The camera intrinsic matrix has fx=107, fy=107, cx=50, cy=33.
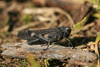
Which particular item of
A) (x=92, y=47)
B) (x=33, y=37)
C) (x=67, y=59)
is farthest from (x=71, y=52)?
(x=33, y=37)

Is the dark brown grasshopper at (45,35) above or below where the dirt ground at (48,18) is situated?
below

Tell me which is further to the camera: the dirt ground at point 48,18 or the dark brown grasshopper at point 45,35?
the dirt ground at point 48,18

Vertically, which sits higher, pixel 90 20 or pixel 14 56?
pixel 90 20

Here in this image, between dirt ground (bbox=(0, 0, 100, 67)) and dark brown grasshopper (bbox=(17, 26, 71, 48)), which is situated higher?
dirt ground (bbox=(0, 0, 100, 67))

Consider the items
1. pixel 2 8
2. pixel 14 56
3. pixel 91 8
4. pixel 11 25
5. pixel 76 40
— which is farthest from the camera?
pixel 2 8

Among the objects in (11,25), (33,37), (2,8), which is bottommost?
(33,37)

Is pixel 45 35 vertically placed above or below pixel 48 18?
below

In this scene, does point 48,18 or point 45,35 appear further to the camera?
point 48,18

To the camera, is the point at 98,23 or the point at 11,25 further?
the point at 11,25

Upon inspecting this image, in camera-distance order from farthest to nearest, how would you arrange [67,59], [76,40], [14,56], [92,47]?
[76,40]
[92,47]
[14,56]
[67,59]

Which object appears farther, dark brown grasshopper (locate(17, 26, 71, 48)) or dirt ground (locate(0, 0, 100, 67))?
dirt ground (locate(0, 0, 100, 67))

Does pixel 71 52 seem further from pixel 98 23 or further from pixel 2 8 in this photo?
pixel 2 8
